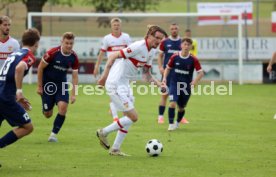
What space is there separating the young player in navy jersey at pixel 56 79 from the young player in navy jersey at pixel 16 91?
317cm

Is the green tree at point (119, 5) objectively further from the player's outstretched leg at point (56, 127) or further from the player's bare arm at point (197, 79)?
the player's outstretched leg at point (56, 127)

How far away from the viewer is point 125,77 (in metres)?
12.1

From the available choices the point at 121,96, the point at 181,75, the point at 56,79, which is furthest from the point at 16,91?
the point at 181,75

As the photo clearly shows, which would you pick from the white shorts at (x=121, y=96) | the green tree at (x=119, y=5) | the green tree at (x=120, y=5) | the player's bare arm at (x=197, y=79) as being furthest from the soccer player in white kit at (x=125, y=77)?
the green tree at (x=119, y=5)

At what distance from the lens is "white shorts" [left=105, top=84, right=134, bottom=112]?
11.9 m

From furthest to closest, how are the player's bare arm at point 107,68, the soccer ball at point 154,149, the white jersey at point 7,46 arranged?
the white jersey at point 7,46 → the soccer ball at point 154,149 → the player's bare arm at point 107,68

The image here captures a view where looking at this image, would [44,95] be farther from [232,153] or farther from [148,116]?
[148,116]

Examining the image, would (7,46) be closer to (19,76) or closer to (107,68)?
(107,68)

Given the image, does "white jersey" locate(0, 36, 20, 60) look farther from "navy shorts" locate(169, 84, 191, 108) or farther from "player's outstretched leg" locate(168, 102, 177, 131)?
"player's outstretched leg" locate(168, 102, 177, 131)

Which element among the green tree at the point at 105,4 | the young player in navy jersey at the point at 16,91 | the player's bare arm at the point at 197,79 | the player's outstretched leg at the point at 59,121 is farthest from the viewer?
the green tree at the point at 105,4

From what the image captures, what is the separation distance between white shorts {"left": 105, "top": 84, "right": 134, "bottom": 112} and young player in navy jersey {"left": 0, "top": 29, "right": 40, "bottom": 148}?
1.92 m

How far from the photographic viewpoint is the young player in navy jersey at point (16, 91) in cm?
1023

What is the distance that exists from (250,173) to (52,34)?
2269cm

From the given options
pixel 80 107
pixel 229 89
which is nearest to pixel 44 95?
pixel 80 107
